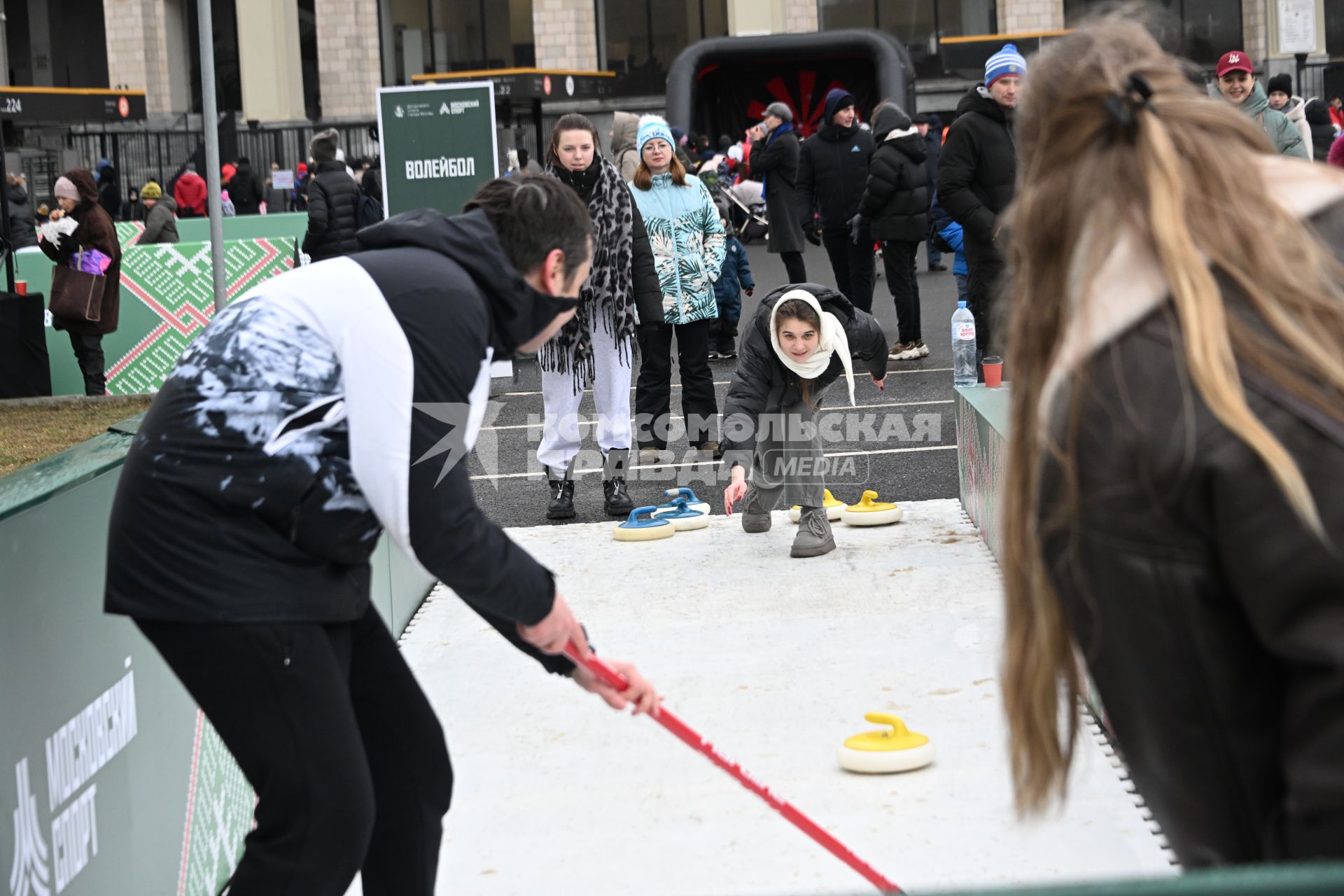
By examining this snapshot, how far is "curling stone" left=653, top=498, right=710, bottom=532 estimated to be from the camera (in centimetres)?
686

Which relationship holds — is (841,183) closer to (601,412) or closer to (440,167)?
(440,167)

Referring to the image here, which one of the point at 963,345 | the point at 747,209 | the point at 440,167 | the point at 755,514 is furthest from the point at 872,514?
the point at 747,209

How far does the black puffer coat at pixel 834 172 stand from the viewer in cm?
1165

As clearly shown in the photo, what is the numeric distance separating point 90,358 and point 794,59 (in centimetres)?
1775

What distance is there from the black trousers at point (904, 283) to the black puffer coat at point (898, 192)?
96 mm

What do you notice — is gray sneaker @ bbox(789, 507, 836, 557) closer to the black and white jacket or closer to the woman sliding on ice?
the woman sliding on ice

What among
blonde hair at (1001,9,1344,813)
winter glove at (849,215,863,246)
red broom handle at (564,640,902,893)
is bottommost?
red broom handle at (564,640,902,893)

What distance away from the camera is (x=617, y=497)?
7.32 meters

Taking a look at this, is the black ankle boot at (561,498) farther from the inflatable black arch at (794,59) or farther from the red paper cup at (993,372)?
the inflatable black arch at (794,59)

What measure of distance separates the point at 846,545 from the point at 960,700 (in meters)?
1.98

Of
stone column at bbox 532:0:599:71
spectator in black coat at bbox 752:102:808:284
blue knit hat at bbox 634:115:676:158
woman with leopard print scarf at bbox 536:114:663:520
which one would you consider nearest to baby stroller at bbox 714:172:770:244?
spectator in black coat at bbox 752:102:808:284

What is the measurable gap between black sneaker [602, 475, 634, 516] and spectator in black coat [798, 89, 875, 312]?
4626 millimetres

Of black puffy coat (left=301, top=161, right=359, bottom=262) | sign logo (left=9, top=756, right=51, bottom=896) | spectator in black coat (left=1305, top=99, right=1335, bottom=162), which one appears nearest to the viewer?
sign logo (left=9, top=756, right=51, bottom=896)

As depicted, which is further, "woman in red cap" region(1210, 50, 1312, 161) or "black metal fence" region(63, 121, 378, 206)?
"black metal fence" region(63, 121, 378, 206)
